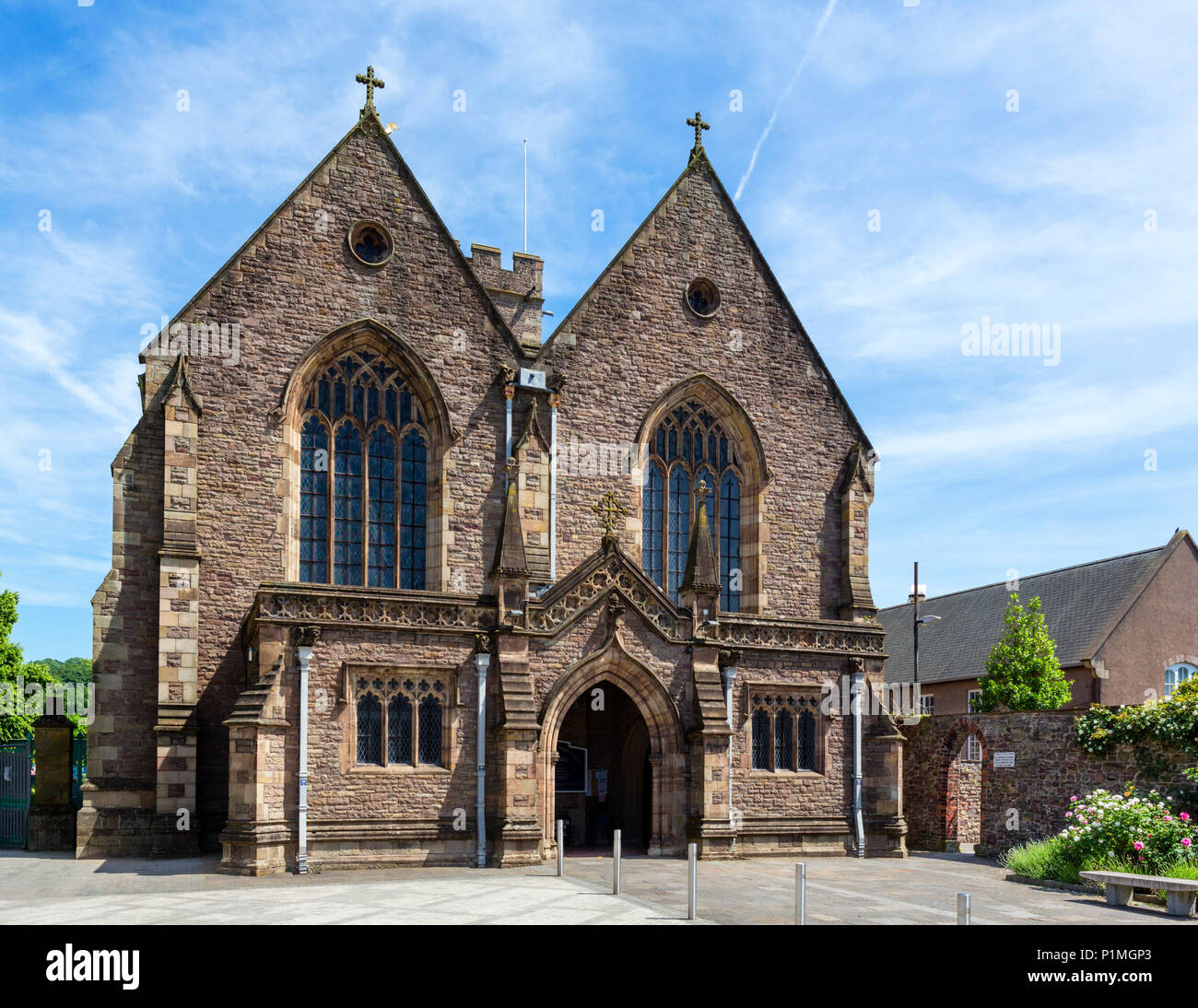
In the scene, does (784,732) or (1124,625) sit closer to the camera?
(784,732)

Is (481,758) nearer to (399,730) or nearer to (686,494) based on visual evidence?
(399,730)

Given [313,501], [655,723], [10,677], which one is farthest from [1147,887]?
[10,677]

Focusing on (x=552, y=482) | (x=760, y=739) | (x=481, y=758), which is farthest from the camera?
(x=552, y=482)

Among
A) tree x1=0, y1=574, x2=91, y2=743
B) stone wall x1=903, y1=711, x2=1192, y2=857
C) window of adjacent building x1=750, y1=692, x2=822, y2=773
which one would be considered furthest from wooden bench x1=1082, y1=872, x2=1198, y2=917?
tree x1=0, y1=574, x2=91, y2=743

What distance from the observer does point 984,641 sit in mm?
47031

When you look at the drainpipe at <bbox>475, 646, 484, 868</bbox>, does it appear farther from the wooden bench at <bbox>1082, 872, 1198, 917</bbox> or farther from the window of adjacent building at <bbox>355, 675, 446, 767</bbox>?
the wooden bench at <bbox>1082, 872, 1198, 917</bbox>

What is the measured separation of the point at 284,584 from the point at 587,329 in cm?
1032

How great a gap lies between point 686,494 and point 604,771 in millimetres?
7099

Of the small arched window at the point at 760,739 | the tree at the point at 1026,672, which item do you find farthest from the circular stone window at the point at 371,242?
the tree at the point at 1026,672

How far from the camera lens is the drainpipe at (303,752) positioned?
19.4 m

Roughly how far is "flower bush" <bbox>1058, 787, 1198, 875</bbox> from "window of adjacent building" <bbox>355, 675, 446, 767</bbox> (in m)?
11.4

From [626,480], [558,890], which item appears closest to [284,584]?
[558,890]

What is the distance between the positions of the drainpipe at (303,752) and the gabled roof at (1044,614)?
91.4 feet

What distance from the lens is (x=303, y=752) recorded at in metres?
19.7
